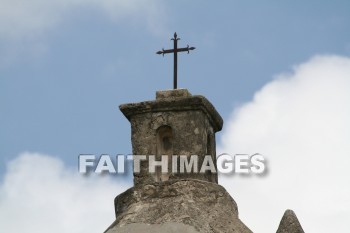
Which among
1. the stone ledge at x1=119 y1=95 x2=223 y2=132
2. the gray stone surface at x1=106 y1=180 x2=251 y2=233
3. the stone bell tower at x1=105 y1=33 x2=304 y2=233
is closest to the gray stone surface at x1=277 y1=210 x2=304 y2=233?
the stone bell tower at x1=105 y1=33 x2=304 y2=233

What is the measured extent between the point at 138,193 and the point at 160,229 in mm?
782

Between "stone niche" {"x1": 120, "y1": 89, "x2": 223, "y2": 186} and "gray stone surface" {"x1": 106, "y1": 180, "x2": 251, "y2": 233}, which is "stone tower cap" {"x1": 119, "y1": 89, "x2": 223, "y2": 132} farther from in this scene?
"gray stone surface" {"x1": 106, "y1": 180, "x2": 251, "y2": 233}

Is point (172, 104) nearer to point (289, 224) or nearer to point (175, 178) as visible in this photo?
point (175, 178)

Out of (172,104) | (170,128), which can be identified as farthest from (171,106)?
(170,128)

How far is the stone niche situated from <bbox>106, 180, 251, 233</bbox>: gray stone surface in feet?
0.99

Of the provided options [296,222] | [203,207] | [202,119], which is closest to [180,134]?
[202,119]

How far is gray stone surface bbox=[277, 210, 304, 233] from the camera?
10430 millimetres

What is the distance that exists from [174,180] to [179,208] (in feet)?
1.42

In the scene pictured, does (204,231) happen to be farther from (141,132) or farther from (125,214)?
(141,132)

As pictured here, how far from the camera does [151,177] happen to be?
433 inches

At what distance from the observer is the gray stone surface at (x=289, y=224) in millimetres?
10430

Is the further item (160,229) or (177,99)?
(177,99)

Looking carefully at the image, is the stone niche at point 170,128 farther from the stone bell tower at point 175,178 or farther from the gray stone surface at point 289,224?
the gray stone surface at point 289,224

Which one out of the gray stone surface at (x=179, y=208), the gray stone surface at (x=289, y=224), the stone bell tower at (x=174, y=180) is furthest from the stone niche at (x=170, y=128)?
the gray stone surface at (x=289, y=224)
